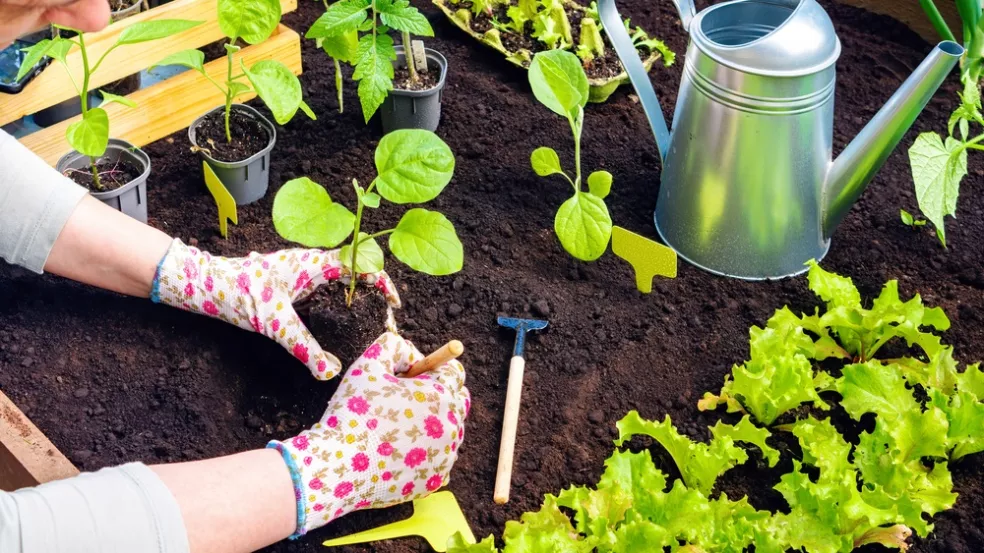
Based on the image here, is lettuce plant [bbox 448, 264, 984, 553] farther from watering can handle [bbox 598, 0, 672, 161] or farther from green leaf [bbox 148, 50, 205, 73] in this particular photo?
green leaf [bbox 148, 50, 205, 73]

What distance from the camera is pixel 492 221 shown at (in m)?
1.58

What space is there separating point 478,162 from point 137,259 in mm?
632

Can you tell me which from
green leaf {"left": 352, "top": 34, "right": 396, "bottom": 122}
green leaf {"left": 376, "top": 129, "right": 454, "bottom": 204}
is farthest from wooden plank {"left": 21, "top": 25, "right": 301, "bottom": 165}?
green leaf {"left": 376, "top": 129, "right": 454, "bottom": 204}

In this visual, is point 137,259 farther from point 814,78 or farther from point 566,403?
point 814,78

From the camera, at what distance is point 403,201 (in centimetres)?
117

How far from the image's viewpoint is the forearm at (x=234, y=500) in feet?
3.40

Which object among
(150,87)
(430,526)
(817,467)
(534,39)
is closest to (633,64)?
(534,39)

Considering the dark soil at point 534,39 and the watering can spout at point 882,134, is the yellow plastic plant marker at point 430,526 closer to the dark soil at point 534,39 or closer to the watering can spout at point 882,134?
the watering can spout at point 882,134

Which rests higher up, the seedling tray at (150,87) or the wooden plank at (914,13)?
the seedling tray at (150,87)

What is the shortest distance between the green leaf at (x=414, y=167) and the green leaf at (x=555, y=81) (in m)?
0.20

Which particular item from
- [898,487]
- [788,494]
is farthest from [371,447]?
[898,487]

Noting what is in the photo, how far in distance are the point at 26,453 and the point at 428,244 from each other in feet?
1.86

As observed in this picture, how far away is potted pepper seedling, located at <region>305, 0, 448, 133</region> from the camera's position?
1.45 meters

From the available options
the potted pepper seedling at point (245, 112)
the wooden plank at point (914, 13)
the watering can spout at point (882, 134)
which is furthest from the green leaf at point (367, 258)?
the wooden plank at point (914, 13)
